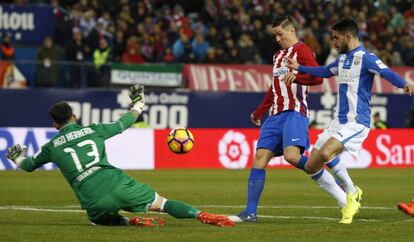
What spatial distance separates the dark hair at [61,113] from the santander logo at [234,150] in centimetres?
1501

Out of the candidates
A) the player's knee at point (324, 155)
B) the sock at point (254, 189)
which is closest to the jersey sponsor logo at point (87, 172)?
the sock at point (254, 189)

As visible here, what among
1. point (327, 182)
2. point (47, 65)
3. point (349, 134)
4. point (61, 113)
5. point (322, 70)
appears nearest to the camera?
point (61, 113)

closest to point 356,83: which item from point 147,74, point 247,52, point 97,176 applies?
point 97,176

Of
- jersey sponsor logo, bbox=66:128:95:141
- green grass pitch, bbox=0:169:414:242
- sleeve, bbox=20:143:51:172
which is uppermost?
jersey sponsor logo, bbox=66:128:95:141

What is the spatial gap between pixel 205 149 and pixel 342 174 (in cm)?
1336

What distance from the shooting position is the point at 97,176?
12.5 metres

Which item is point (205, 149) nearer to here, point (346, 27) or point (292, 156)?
point (292, 156)

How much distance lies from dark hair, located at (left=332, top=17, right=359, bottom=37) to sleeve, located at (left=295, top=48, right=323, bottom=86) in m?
0.63

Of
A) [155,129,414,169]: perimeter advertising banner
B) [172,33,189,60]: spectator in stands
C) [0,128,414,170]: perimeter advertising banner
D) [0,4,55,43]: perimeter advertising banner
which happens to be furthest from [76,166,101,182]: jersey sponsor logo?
[172,33,189,60]: spectator in stands

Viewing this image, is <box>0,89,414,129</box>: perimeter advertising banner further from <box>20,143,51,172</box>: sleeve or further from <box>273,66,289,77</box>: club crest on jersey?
<box>20,143,51,172</box>: sleeve

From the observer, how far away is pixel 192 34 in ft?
108

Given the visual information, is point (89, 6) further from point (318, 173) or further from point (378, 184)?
point (318, 173)

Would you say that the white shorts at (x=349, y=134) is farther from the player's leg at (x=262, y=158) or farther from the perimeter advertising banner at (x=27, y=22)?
the perimeter advertising banner at (x=27, y=22)

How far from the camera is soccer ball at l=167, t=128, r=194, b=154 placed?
48.6 feet
